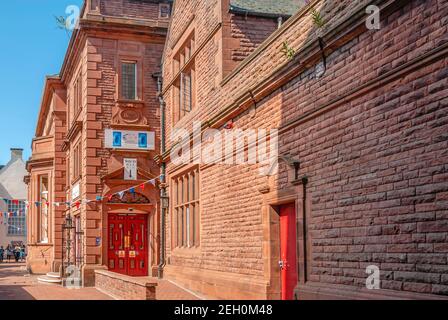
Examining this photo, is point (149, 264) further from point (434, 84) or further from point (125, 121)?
point (434, 84)

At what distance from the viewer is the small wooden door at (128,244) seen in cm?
2548

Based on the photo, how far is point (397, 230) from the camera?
936 centimetres

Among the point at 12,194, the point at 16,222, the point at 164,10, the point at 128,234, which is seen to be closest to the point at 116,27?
the point at 164,10

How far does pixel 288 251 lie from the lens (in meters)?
13.6

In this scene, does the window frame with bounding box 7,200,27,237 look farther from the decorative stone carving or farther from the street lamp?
the street lamp

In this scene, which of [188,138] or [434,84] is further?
[188,138]

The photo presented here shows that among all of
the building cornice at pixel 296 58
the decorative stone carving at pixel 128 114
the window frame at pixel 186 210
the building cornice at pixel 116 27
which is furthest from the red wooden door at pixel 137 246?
the building cornice at pixel 296 58

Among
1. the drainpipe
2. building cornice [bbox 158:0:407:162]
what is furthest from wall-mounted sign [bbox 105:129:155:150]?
building cornice [bbox 158:0:407:162]

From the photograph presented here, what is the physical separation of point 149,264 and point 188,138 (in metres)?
6.82

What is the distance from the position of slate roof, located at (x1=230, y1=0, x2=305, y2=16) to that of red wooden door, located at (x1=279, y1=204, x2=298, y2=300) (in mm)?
5962

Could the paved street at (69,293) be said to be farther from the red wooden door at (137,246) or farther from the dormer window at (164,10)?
the dormer window at (164,10)

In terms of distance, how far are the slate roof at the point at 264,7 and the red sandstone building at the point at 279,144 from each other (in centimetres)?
6

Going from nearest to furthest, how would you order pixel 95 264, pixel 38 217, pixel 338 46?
pixel 338 46 < pixel 95 264 < pixel 38 217
